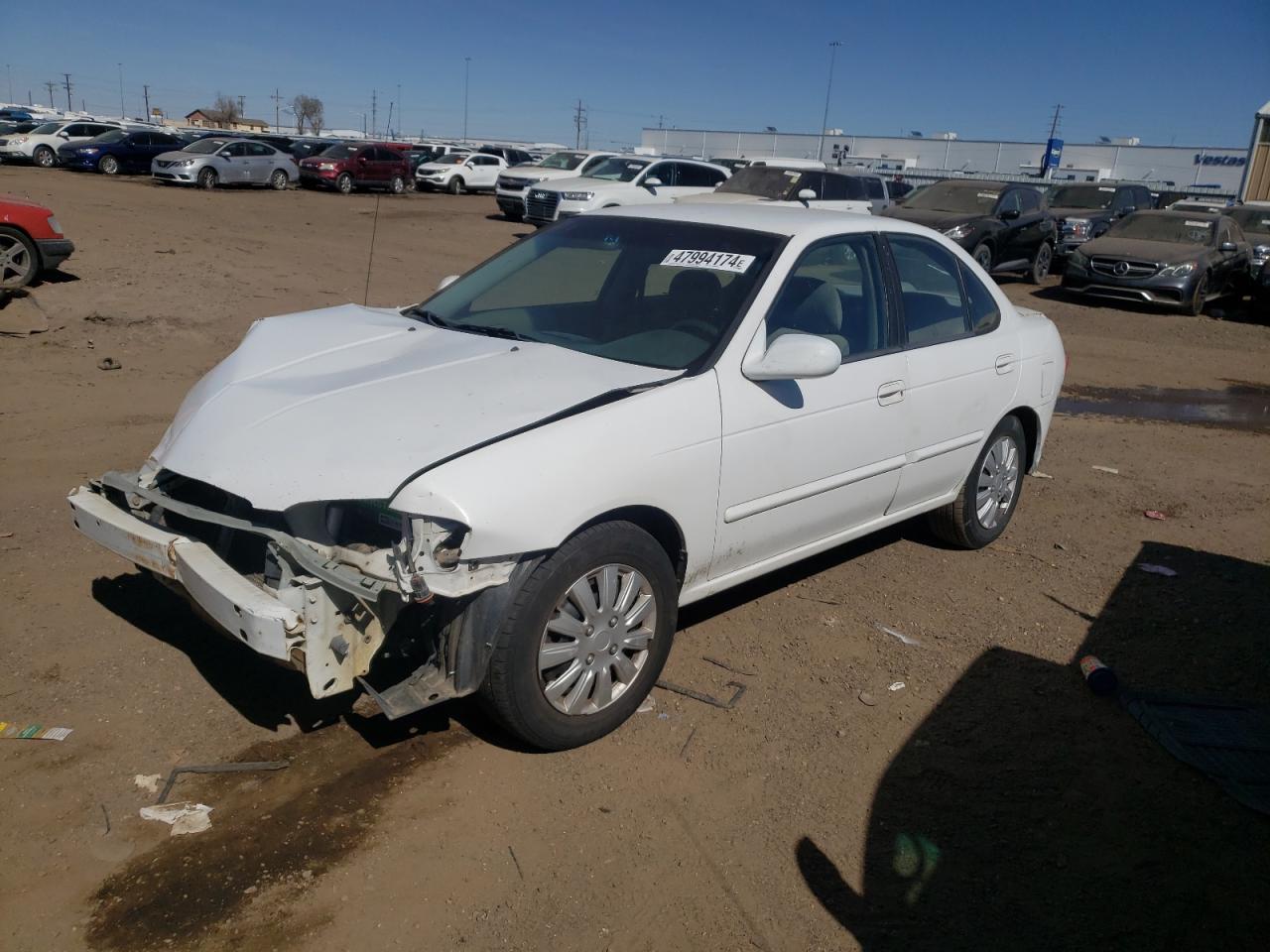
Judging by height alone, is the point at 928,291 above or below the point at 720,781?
above

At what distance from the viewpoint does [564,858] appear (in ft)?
10.1

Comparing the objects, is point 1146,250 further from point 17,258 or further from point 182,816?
point 182,816

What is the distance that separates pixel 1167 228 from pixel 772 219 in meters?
15.4

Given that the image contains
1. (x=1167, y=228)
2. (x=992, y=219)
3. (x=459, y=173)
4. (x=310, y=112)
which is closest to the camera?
(x=992, y=219)

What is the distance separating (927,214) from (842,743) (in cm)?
1488

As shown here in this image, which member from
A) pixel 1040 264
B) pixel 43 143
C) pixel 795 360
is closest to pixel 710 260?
pixel 795 360

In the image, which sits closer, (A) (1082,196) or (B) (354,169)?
(A) (1082,196)


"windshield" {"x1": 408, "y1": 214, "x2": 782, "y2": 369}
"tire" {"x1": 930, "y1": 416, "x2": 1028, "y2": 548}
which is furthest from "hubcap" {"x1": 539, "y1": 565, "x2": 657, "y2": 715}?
"tire" {"x1": 930, "y1": 416, "x2": 1028, "y2": 548}

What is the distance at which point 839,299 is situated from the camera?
4500mm

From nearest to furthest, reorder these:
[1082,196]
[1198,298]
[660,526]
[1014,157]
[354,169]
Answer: [660,526] → [1198,298] → [1082,196] → [354,169] → [1014,157]

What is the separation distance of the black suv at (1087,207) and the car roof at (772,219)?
1705 cm

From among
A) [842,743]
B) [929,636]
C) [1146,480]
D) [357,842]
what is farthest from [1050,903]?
[1146,480]

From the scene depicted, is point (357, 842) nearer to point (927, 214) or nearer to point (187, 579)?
point (187, 579)

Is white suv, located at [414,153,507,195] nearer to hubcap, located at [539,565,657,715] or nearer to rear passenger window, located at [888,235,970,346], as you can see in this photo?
rear passenger window, located at [888,235,970,346]
